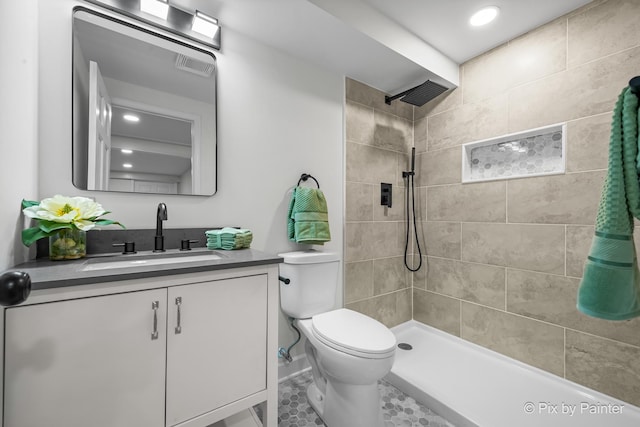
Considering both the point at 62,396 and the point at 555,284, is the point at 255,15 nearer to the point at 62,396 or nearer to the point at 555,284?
the point at 62,396

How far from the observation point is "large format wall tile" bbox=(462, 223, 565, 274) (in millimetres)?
1673

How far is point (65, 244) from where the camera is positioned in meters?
1.05

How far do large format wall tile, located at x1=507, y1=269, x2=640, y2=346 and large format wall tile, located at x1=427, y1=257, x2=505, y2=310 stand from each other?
0.07 metres

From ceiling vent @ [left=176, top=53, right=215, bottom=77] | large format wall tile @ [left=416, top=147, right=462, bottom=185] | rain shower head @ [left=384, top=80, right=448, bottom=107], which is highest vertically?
rain shower head @ [left=384, top=80, right=448, bottom=107]

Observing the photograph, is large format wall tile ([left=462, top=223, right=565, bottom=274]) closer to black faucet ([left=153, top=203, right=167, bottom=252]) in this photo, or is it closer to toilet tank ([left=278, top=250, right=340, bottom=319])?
toilet tank ([left=278, top=250, right=340, bottom=319])

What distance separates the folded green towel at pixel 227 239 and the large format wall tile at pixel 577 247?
6.16 ft

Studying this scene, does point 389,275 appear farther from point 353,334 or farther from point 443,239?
point 353,334

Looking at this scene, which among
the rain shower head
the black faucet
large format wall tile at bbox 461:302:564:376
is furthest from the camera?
the rain shower head

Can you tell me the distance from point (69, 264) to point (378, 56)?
2.01m

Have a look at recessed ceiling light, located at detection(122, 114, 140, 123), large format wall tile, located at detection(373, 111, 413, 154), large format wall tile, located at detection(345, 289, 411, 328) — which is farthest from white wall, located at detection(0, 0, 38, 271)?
large format wall tile, located at detection(373, 111, 413, 154)

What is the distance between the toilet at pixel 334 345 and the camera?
3.98 ft

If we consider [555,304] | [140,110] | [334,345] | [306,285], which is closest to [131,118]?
[140,110]

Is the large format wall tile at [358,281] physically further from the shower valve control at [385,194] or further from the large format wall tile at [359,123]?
the large format wall tile at [359,123]

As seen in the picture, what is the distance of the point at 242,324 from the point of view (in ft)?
3.56
